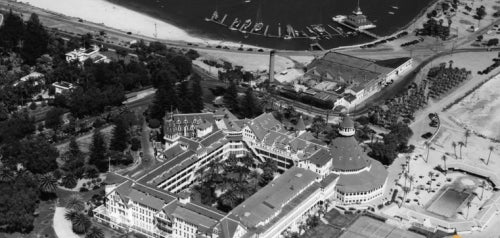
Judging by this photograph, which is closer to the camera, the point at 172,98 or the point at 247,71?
the point at 172,98

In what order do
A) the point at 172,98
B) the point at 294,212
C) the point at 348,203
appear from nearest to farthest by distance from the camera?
the point at 294,212 < the point at 348,203 < the point at 172,98

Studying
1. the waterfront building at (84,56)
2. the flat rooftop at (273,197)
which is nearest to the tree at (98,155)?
the flat rooftop at (273,197)

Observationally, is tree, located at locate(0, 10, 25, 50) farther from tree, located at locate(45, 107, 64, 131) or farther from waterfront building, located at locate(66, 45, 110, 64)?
tree, located at locate(45, 107, 64, 131)

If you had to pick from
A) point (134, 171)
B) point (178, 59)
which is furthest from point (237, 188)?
point (178, 59)

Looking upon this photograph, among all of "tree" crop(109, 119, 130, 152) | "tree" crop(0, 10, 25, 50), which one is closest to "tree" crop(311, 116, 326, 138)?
"tree" crop(109, 119, 130, 152)

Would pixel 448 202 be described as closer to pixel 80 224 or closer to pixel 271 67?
pixel 271 67

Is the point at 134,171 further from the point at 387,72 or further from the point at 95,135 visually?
the point at 387,72
